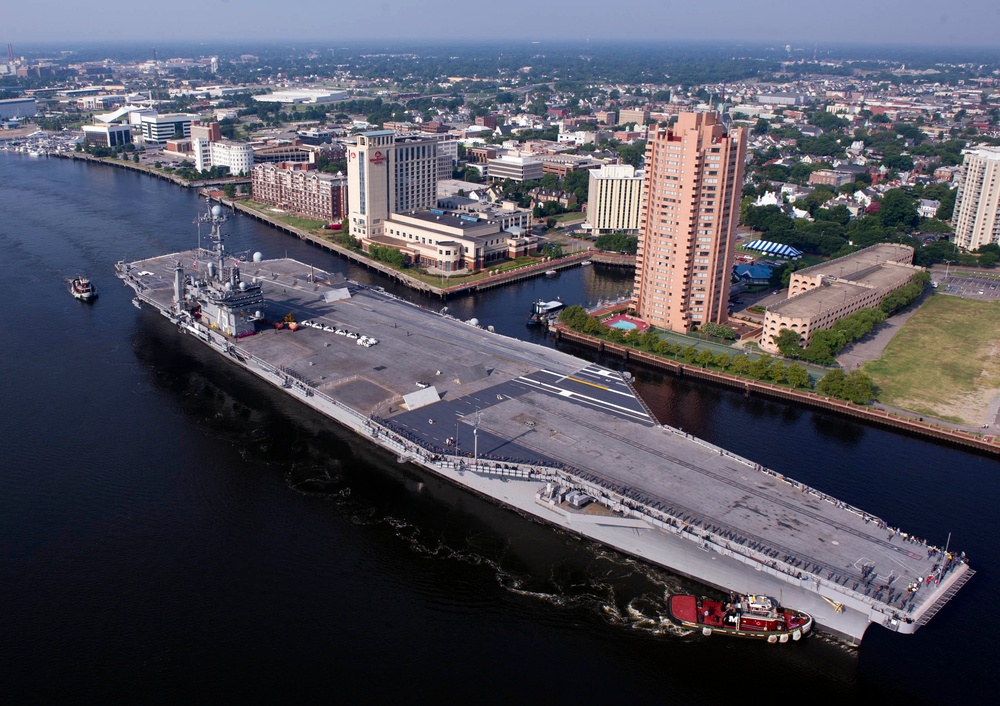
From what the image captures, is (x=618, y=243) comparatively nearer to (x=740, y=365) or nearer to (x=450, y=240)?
(x=450, y=240)

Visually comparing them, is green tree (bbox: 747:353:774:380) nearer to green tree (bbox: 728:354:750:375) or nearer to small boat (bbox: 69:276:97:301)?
green tree (bbox: 728:354:750:375)

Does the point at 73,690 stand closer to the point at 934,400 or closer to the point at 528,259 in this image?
the point at 934,400

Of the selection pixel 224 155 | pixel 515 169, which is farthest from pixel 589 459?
pixel 224 155

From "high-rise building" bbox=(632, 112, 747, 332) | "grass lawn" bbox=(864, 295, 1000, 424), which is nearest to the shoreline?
"grass lawn" bbox=(864, 295, 1000, 424)

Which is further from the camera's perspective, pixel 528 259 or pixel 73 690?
pixel 528 259

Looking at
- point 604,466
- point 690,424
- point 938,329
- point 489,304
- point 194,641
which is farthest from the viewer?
point 489,304

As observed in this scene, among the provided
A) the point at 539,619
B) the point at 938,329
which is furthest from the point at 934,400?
the point at 539,619
